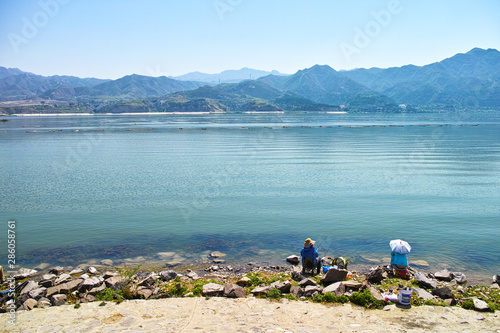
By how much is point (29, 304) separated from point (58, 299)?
53.1 inches

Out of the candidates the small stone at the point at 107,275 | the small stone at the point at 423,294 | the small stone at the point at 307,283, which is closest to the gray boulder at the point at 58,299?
the small stone at the point at 107,275

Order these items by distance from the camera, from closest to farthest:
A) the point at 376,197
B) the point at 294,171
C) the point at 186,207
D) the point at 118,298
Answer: the point at 118,298 → the point at 186,207 → the point at 376,197 → the point at 294,171

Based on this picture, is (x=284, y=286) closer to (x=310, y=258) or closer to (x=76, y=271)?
(x=310, y=258)

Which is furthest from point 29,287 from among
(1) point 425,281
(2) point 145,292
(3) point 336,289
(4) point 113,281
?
(1) point 425,281

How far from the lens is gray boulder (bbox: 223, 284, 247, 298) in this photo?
2017 cm

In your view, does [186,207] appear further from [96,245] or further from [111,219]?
[96,245]

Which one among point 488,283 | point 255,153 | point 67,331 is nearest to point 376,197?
point 488,283

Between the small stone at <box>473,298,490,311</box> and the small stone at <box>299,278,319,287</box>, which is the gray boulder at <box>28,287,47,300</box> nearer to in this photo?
the small stone at <box>299,278,319,287</box>

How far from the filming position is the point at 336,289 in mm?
20234

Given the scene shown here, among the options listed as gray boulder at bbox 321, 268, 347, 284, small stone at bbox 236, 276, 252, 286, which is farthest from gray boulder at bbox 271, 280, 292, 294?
gray boulder at bbox 321, 268, 347, 284

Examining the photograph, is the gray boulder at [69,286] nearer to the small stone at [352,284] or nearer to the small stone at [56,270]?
the small stone at [56,270]

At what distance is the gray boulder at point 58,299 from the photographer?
64.4 feet

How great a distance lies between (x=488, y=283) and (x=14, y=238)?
34.8 meters

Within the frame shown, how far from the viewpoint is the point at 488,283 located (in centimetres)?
2281
